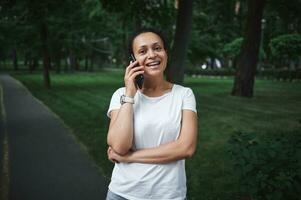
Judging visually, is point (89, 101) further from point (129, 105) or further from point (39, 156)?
point (129, 105)

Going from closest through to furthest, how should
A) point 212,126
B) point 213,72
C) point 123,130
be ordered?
point 123,130 → point 212,126 → point 213,72

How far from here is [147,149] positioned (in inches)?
97.3

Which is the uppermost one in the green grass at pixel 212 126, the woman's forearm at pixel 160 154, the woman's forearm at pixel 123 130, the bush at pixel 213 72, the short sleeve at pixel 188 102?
the short sleeve at pixel 188 102

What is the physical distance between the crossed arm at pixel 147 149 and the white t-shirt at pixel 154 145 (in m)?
0.03

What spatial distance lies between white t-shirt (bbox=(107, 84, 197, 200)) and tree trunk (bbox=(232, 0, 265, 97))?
17.8 metres

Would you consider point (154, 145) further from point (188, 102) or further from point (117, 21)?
point (117, 21)

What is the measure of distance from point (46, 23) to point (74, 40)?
10849 mm

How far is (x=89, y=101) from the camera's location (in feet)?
61.4

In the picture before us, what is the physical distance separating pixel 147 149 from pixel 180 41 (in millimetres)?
11825

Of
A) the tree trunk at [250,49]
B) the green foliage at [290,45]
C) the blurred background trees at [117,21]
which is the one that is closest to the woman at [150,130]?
the blurred background trees at [117,21]

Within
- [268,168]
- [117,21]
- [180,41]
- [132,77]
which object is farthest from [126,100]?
[117,21]

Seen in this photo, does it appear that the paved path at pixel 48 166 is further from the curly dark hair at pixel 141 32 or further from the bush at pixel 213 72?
the bush at pixel 213 72

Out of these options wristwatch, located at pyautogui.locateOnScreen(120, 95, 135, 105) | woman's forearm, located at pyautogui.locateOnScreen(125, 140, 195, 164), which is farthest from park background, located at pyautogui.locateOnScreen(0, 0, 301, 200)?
woman's forearm, located at pyautogui.locateOnScreen(125, 140, 195, 164)

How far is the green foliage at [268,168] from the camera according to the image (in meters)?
4.28
